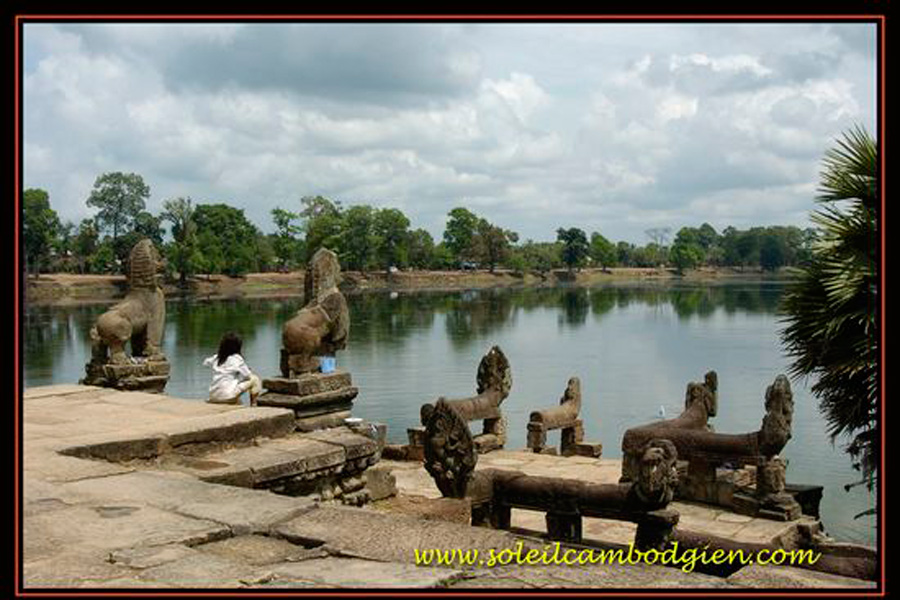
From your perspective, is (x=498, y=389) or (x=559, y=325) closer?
(x=498, y=389)

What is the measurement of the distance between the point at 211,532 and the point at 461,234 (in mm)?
91033

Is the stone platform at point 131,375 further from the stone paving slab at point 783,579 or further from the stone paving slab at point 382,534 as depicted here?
the stone paving slab at point 783,579

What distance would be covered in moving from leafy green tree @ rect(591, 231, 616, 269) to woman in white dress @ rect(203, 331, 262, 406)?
4223 inches

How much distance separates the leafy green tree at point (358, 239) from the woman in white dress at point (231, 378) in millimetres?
68596

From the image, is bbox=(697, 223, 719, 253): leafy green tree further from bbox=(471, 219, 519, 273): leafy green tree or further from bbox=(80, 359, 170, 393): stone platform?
bbox=(80, 359, 170, 393): stone platform

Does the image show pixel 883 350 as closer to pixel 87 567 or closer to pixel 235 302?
pixel 87 567

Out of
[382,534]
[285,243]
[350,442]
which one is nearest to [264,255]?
[285,243]

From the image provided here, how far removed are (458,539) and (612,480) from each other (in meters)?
7.44

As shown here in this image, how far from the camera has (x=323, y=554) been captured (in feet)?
11.8

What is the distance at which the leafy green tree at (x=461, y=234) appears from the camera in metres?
94.3

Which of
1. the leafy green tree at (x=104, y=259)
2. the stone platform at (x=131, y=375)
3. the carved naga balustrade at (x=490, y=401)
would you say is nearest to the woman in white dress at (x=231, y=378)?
the stone platform at (x=131, y=375)
